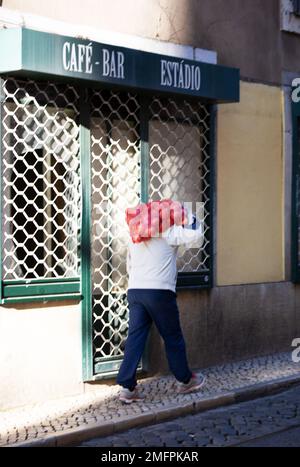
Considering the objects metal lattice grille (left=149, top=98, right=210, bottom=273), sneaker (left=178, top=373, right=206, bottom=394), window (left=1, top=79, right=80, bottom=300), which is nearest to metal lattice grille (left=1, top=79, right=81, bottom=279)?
window (left=1, top=79, right=80, bottom=300)

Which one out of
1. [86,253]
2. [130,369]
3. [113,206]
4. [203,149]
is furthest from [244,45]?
[130,369]

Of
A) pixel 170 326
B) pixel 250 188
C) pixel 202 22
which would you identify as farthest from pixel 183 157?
pixel 170 326

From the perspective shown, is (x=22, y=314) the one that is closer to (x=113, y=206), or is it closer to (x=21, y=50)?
(x=113, y=206)

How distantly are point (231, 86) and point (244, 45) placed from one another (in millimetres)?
996

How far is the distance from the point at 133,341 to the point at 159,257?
76cm

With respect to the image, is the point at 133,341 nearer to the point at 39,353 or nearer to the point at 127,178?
the point at 39,353

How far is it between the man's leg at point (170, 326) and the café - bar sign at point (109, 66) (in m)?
1.98

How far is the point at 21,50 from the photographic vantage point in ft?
26.1

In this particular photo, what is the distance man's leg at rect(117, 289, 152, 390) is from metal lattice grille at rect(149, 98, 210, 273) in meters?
1.58

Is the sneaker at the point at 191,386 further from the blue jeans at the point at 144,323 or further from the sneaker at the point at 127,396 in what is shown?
the sneaker at the point at 127,396

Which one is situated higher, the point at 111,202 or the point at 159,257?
the point at 111,202

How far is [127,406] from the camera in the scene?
831 centimetres

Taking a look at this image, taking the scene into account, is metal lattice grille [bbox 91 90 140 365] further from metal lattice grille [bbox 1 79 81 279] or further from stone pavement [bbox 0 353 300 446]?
stone pavement [bbox 0 353 300 446]

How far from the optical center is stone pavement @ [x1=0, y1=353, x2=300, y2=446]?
291 inches
